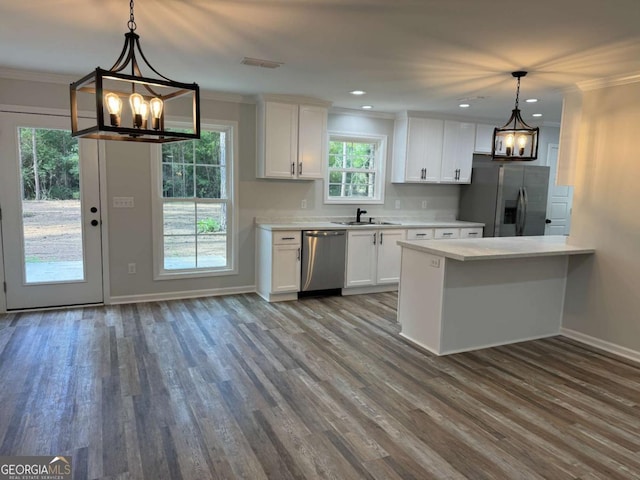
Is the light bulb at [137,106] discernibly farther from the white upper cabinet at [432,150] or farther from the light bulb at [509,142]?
the white upper cabinet at [432,150]

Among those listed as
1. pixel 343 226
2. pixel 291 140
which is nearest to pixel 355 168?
pixel 343 226

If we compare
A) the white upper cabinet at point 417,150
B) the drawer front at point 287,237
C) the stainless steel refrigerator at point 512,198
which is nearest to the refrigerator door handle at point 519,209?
the stainless steel refrigerator at point 512,198

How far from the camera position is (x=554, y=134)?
702 centimetres

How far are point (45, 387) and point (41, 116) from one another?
2.84 metres

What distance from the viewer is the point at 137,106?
2.01 m

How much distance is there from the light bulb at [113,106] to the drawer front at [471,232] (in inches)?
203

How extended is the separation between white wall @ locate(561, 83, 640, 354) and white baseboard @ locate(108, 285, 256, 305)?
3.69 m

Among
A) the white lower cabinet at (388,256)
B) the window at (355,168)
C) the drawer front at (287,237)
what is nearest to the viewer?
the drawer front at (287,237)

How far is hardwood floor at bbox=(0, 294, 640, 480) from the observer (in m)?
2.27

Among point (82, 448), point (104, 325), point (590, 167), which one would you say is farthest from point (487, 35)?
point (104, 325)

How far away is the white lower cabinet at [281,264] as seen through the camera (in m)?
5.12

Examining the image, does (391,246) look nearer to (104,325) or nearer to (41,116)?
(104,325)

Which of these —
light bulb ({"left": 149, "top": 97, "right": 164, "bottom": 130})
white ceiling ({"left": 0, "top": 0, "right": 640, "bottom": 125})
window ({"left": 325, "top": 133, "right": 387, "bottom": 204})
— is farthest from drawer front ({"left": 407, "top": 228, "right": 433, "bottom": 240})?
light bulb ({"left": 149, "top": 97, "right": 164, "bottom": 130})

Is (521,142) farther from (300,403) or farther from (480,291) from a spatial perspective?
(300,403)
